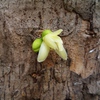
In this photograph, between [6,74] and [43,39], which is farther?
[6,74]

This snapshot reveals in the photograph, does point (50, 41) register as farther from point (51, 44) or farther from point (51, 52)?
point (51, 52)

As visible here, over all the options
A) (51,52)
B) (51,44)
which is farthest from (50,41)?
(51,52)

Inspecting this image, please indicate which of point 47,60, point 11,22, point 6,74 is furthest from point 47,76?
point 11,22

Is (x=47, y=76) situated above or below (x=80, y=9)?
below

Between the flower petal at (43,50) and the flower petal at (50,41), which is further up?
the flower petal at (50,41)

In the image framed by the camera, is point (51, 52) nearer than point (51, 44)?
No

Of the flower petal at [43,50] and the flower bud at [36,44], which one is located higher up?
the flower bud at [36,44]

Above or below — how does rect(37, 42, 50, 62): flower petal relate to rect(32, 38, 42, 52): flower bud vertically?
below

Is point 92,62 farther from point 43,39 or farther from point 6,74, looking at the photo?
point 6,74
